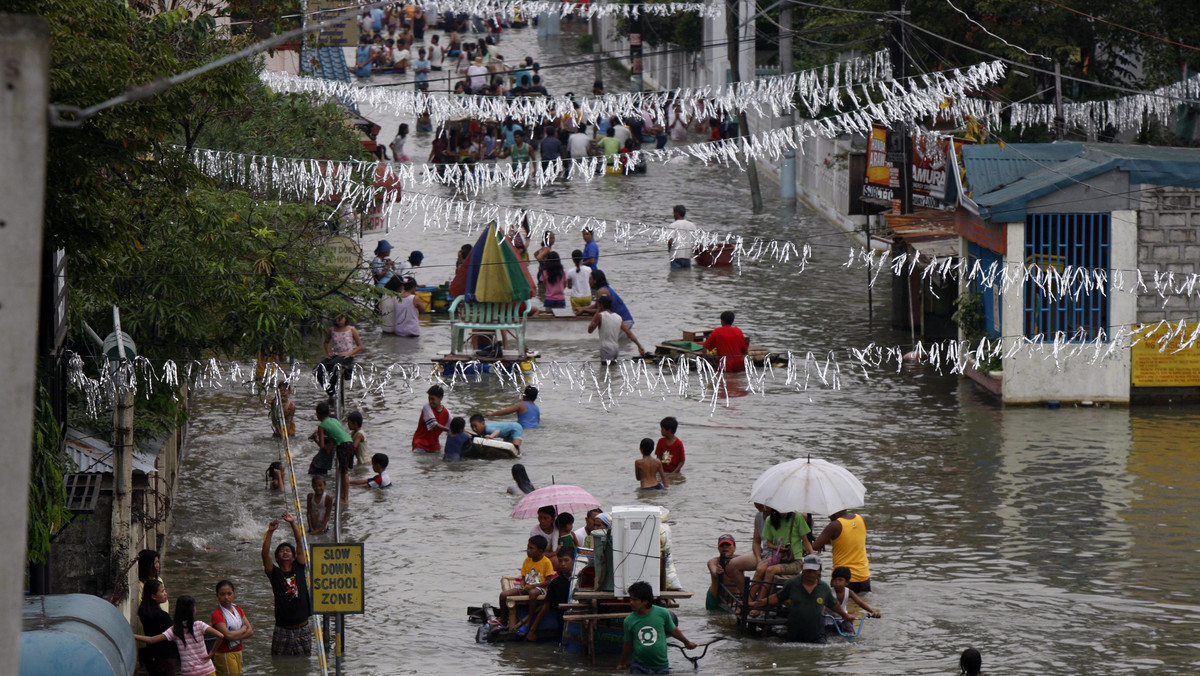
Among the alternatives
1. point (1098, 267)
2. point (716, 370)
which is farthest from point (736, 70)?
point (1098, 267)

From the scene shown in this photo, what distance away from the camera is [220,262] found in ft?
47.6

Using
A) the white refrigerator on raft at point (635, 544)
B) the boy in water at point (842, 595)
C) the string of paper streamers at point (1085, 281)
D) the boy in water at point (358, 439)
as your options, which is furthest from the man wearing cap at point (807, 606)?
the string of paper streamers at point (1085, 281)

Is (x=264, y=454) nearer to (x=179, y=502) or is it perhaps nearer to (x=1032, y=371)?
(x=179, y=502)

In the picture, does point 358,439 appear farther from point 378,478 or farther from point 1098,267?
point 1098,267

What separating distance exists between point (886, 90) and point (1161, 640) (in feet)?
38.1

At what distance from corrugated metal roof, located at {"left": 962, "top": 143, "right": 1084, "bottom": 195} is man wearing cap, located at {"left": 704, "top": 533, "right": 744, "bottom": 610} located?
30.1ft

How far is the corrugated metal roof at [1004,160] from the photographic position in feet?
69.3

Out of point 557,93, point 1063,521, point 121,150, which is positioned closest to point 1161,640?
point 1063,521

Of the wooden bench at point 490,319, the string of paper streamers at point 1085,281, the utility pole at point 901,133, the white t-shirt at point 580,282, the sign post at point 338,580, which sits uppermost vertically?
the utility pole at point 901,133

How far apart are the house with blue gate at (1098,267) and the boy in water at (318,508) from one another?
9434 millimetres

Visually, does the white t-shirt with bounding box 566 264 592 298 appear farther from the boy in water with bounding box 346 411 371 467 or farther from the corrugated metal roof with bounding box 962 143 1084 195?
the boy in water with bounding box 346 411 371 467

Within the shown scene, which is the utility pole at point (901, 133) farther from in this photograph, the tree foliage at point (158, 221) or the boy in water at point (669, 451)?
the tree foliage at point (158, 221)

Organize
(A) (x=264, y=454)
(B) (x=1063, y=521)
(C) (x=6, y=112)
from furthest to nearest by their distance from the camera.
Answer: (A) (x=264, y=454)
(B) (x=1063, y=521)
(C) (x=6, y=112)

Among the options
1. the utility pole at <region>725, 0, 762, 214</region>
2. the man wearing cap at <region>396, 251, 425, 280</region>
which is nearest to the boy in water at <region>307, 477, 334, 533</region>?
the man wearing cap at <region>396, 251, 425, 280</region>
